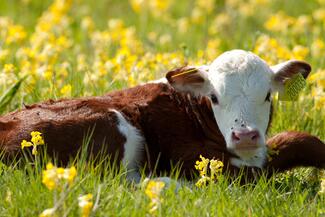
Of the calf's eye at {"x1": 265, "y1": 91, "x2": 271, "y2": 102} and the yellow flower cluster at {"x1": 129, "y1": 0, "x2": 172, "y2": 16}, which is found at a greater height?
the calf's eye at {"x1": 265, "y1": 91, "x2": 271, "y2": 102}

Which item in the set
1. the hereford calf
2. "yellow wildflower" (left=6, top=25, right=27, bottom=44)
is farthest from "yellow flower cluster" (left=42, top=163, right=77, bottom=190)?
"yellow wildflower" (left=6, top=25, right=27, bottom=44)

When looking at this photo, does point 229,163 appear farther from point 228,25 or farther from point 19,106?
point 228,25

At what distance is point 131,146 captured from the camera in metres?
7.45

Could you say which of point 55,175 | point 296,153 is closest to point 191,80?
point 296,153

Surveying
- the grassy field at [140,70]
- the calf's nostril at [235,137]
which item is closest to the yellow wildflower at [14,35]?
the grassy field at [140,70]

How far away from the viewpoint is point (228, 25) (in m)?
15.1

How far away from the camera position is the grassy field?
19.7 feet

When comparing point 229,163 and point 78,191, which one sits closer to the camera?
point 78,191

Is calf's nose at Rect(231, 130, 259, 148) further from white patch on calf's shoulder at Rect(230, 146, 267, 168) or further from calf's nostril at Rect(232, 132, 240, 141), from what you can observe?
white patch on calf's shoulder at Rect(230, 146, 267, 168)

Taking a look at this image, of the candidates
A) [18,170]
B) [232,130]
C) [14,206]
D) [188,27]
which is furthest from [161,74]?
[188,27]

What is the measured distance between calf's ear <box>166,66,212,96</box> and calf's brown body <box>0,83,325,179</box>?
9 centimetres

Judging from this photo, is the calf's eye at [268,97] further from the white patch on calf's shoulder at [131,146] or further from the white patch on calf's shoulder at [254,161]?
the white patch on calf's shoulder at [131,146]

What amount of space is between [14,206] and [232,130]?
1937 mm

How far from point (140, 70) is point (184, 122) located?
5.50 ft
